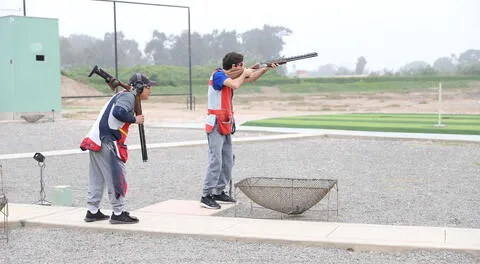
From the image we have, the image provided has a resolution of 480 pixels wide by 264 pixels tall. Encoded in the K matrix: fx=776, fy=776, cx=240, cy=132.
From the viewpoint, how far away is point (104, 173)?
796 centimetres

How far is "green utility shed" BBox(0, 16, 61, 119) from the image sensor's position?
26.4 metres

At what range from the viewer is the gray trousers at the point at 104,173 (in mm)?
7875

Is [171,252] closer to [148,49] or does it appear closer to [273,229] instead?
[273,229]

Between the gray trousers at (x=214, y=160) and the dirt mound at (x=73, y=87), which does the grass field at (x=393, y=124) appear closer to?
the gray trousers at (x=214, y=160)

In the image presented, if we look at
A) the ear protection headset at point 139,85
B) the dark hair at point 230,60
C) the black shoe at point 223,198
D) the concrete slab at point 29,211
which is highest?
the dark hair at point 230,60

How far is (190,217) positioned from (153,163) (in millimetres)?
5908

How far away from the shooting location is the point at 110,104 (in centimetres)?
795

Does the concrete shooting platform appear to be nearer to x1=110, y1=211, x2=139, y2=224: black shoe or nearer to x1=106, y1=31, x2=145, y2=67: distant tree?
x1=110, y1=211, x2=139, y2=224: black shoe

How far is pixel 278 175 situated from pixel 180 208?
3.63 meters

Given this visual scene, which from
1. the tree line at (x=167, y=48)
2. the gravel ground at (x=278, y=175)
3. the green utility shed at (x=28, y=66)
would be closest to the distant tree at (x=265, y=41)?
the tree line at (x=167, y=48)

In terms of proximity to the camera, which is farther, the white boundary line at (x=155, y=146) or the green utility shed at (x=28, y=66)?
the green utility shed at (x=28, y=66)

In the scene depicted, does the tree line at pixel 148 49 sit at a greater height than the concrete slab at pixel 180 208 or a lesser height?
greater

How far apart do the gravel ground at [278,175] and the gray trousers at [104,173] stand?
357 mm

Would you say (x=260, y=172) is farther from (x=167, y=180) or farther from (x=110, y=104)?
(x=110, y=104)
